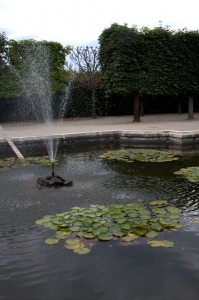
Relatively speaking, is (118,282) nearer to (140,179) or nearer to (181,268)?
(181,268)

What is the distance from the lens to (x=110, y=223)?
17.5 feet

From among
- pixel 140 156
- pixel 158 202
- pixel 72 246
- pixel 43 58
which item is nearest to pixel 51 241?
pixel 72 246

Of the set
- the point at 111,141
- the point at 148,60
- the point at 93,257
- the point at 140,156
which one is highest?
the point at 148,60

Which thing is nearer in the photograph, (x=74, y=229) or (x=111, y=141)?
(x=74, y=229)

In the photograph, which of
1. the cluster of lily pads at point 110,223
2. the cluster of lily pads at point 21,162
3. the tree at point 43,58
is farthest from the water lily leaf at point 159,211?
the tree at point 43,58

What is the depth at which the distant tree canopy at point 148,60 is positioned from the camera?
17203 millimetres

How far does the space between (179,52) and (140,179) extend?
39.3ft

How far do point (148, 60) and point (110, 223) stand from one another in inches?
539

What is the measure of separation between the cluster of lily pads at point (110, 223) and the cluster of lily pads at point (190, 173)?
1941 millimetres

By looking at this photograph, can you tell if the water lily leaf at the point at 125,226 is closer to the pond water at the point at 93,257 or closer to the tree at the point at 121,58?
the pond water at the point at 93,257

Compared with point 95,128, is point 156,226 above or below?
below

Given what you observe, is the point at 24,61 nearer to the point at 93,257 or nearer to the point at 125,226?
the point at 125,226

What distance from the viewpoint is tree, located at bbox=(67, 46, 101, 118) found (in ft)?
71.2

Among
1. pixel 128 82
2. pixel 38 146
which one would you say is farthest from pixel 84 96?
pixel 38 146
